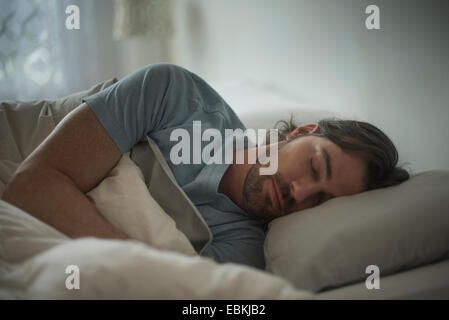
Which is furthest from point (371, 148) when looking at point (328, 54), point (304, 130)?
point (328, 54)

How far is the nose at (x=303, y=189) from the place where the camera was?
35.4 inches

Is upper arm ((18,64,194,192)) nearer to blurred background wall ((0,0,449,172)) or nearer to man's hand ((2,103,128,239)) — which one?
man's hand ((2,103,128,239))

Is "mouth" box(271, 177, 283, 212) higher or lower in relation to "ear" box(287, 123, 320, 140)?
lower

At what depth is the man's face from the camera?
35.3 inches

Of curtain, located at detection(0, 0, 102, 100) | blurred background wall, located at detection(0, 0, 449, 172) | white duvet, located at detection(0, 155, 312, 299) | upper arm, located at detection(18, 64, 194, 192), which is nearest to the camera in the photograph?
white duvet, located at detection(0, 155, 312, 299)

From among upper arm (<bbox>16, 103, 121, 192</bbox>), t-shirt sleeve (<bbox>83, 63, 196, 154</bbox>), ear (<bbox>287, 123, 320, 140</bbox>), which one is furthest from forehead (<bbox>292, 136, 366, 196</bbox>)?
upper arm (<bbox>16, 103, 121, 192</bbox>)

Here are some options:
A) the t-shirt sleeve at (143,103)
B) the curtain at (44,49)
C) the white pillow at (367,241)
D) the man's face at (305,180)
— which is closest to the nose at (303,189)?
the man's face at (305,180)

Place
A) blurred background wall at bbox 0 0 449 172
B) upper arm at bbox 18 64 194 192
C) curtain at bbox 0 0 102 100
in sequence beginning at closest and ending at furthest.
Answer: upper arm at bbox 18 64 194 192
blurred background wall at bbox 0 0 449 172
curtain at bbox 0 0 102 100

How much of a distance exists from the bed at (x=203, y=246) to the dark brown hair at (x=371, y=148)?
51 millimetres

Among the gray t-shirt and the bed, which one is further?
the gray t-shirt

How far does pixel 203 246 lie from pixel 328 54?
0.82 m

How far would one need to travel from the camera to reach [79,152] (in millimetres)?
840

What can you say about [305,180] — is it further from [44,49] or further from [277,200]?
[44,49]

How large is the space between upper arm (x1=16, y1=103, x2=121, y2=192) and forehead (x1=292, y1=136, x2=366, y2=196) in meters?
0.47
